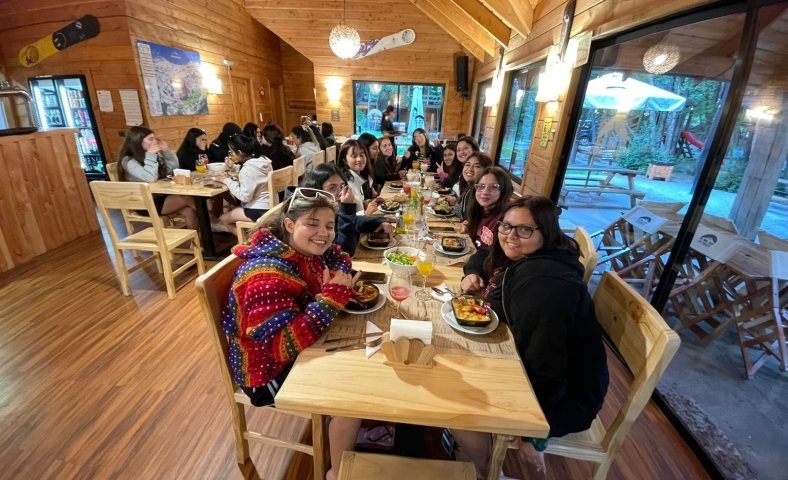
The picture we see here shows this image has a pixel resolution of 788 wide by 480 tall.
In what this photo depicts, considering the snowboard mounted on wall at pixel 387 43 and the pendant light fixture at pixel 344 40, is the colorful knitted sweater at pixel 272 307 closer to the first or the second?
the pendant light fixture at pixel 344 40

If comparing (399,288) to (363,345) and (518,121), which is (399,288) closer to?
(363,345)

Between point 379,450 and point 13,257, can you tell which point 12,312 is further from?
point 379,450

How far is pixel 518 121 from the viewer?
4.84 meters

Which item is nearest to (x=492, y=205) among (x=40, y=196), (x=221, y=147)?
(x=221, y=147)

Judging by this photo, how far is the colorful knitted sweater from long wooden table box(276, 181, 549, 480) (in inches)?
3.0

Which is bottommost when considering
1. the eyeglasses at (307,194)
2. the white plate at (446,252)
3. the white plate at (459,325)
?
the white plate at (459,325)

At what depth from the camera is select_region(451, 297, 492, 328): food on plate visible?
44.6 inches

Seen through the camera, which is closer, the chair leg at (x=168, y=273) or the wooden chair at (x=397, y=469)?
the wooden chair at (x=397, y=469)

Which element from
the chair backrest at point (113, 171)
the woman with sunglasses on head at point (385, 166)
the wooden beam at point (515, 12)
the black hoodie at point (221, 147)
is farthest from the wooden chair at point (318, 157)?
the wooden beam at point (515, 12)

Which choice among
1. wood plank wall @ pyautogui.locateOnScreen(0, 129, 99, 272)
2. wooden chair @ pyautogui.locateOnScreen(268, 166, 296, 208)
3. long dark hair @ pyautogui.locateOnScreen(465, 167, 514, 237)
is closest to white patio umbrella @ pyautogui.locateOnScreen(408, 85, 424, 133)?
wooden chair @ pyautogui.locateOnScreen(268, 166, 296, 208)

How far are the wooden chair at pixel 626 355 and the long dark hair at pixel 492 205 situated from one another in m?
0.87

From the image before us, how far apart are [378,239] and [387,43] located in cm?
686

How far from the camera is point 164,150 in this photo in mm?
3643

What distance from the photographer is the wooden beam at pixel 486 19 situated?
4430 mm
